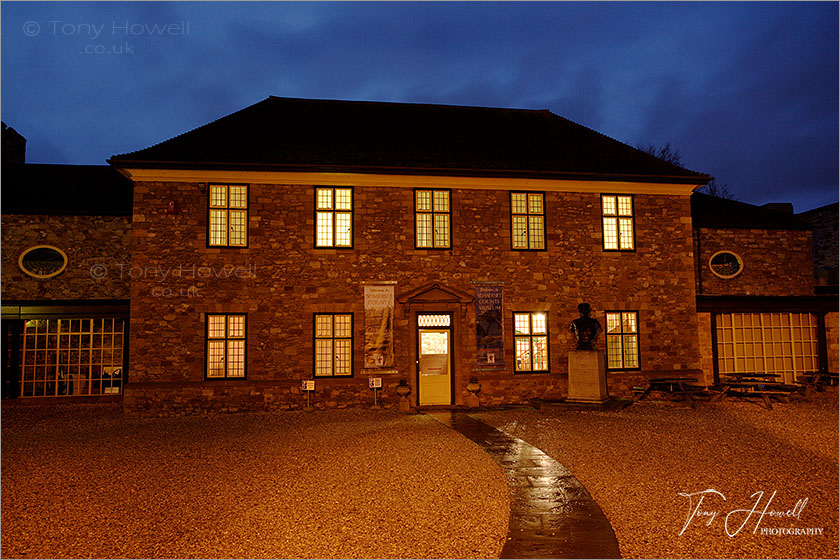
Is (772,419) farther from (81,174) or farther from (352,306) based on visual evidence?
(81,174)

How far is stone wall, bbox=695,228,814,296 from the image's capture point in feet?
56.4

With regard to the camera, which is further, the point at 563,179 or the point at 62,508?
the point at 563,179

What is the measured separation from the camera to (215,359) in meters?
12.9

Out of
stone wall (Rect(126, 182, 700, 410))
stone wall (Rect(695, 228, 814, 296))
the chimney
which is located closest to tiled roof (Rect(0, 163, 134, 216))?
the chimney

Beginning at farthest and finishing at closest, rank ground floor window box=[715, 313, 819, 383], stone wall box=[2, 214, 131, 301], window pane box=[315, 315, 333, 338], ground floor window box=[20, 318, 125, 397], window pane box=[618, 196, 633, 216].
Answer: ground floor window box=[715, 313, 819, 383] → stone wall box=[2, 214, 131, 301] → ground floor window box=[20, 318, 125, 397] → window pane box=[618, 196, 633, 216] → window pane box=[315, 315, 333, 338]

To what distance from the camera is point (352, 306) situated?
43.8ft

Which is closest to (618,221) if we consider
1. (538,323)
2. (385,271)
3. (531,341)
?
(538,323)

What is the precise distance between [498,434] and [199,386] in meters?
7.44

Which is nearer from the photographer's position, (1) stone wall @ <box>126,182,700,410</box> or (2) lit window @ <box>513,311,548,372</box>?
(1) stone wall @ <box>126,182,700,410</box>

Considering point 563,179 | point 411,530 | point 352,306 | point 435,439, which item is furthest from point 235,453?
point 563,179

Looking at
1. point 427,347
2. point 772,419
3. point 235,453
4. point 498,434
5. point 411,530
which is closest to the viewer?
point 411,530

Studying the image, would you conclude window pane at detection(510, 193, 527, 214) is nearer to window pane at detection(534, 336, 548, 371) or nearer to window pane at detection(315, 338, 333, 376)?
window pane at detection(534, 336, 548, 371)

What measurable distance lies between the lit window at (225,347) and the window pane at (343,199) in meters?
3.98

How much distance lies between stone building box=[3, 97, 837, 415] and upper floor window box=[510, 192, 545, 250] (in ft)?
0.13
